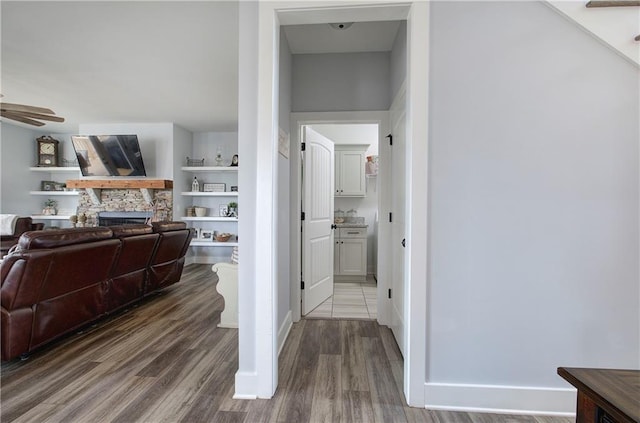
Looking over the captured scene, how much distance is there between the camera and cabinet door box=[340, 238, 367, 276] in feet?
14.6

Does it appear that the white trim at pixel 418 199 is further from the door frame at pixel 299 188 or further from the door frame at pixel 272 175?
the door frame at pixel 299 188

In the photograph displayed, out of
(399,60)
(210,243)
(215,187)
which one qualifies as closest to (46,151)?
(215,187)

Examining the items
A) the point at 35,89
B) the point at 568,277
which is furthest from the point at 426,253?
the point at 35,89

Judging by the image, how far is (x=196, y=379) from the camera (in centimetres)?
182

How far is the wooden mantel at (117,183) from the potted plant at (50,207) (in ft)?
3.94

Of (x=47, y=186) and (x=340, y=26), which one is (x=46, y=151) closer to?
(x=47, y=186)

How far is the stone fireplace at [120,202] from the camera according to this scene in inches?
209

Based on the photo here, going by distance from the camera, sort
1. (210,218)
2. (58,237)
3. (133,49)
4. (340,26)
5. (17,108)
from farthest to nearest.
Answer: (210,218) → (17,108) → (133,49) → (340,26) → (58,237)

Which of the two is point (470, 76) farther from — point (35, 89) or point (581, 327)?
point (35, 89)

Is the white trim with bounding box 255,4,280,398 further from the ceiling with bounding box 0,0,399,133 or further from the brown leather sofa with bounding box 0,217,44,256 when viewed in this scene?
the brown leather sofa with bounding box 0,217,44,256

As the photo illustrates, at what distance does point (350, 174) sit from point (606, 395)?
4.23 meters

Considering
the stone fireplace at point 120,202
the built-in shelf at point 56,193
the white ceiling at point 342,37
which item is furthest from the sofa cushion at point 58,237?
the built-in shelf at point 56,193

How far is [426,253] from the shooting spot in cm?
156

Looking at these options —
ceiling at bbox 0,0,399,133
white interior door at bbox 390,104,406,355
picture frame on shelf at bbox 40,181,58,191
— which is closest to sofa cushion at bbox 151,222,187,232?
ceiling at bbox 0,0,399,133
